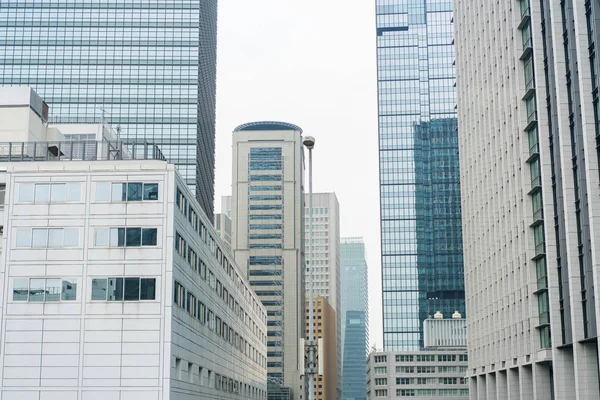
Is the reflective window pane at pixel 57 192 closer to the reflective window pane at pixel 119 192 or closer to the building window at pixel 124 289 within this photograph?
the reflective window pane at pixel 119 192

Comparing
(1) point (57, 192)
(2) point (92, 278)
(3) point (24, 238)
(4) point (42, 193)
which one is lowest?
(2) point (92, 278)

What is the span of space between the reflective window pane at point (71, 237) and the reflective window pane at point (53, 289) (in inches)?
107

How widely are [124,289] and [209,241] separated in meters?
22.4

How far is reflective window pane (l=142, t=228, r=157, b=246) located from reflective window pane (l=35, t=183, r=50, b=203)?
7.46m

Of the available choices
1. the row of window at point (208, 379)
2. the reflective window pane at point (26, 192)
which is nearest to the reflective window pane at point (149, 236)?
the reflective window pane at point (26, 192)

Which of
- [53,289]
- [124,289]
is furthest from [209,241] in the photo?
[53,289]

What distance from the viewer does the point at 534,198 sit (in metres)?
76.9

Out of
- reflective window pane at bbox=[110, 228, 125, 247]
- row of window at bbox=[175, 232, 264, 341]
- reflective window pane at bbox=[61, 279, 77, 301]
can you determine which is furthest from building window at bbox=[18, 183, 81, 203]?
row of window at bbox=[175, 232, 264, 341]

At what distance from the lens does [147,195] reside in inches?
2338

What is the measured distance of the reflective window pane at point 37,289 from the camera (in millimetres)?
57000

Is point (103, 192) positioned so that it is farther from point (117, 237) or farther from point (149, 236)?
point (149, 236)

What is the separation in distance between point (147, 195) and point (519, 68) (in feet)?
135

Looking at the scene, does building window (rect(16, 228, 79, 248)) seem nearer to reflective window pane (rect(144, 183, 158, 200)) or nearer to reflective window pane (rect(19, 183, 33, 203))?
reflective window pane (rect(19, 183, 33, 203))

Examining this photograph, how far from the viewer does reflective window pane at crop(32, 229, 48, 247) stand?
190 ft
